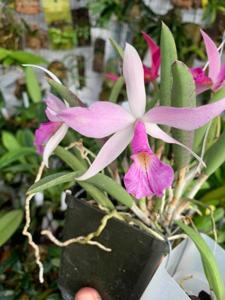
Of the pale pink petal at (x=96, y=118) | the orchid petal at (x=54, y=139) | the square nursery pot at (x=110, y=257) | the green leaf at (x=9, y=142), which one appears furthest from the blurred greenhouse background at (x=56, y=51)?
the pale pink petal at (x=96, y=118)

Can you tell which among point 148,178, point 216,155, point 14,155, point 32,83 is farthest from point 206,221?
point 32,83

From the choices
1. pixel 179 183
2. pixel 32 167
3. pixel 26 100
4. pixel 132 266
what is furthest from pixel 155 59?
pixel 26 100

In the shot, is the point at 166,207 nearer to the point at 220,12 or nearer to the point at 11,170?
the point at 11,170

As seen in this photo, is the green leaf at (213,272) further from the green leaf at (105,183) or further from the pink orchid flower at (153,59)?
the pink orchid flower at (153,59)

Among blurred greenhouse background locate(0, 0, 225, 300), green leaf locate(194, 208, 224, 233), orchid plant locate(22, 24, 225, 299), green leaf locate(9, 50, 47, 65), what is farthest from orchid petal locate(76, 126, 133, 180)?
green leaf locate(9, 50, 47, 65)

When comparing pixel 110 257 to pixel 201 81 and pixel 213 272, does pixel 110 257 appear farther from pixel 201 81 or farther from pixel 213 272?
pixel 201 81

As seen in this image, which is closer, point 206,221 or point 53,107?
point 53,107
